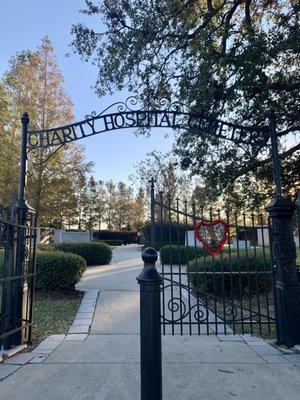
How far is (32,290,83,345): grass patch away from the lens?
20.2 feet

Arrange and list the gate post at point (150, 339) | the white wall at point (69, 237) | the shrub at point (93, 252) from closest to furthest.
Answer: the gate post at point (150, 339) → the shrub at point (93, 252) → the white wall at point (69, 237)

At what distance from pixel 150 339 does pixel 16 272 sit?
3060 mm

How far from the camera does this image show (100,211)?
4884cm

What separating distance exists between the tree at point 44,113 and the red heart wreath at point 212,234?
12.6 meters

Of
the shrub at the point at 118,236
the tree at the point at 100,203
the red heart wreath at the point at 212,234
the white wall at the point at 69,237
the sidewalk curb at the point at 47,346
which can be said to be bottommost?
the sidewalk curb at the point at 47,346

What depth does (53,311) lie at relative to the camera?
24.9 feet

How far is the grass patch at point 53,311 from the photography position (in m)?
6.14

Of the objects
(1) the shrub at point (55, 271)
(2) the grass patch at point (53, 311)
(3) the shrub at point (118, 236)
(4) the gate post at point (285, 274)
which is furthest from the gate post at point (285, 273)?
(3) the shrub at point (118, 236)

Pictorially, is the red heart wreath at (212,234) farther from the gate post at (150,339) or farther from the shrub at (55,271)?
the shrub at (55,271)

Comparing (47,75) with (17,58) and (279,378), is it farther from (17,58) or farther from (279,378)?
(279,378)

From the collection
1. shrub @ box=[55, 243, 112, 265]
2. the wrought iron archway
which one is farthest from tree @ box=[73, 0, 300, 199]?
shrub @ box=[55, 243, 112, 265]

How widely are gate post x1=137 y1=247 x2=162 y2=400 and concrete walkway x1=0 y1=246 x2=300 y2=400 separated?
0.96 metres

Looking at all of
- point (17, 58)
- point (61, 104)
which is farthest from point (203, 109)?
point (17, 58)

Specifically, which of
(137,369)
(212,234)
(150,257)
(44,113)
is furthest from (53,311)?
(44,113)
